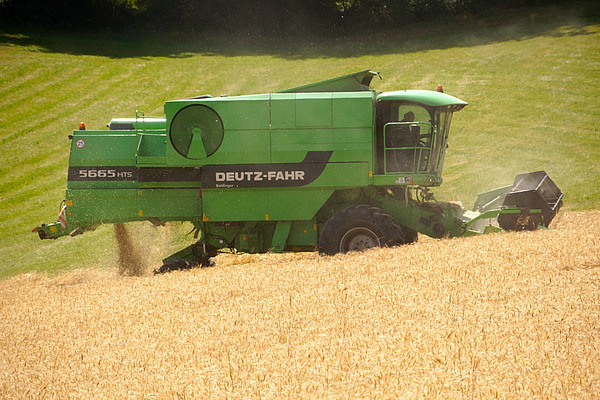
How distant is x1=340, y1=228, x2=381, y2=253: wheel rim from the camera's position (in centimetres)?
1194

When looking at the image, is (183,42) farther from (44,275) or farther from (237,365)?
(237,365)

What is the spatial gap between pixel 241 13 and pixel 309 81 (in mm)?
12123

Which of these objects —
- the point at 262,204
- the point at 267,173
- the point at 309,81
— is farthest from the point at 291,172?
the point at 309,81

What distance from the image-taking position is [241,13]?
39969mm

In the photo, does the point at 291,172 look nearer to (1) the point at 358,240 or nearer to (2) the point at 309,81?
(1) the point at 358,240

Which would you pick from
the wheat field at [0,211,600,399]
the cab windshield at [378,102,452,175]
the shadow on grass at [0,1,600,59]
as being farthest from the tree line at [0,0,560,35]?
the wheat field at [0,211,600,399]

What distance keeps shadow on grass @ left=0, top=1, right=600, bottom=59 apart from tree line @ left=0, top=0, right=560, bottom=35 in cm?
66

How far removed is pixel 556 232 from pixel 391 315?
5.32 metres

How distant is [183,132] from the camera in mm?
12453

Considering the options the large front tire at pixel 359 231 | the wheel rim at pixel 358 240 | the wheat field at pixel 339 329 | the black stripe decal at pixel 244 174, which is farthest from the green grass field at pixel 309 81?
the wheat field at pixel 339 329

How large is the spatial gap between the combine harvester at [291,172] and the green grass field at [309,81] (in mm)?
2154

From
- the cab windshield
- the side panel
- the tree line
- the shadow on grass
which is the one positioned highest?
the tree line

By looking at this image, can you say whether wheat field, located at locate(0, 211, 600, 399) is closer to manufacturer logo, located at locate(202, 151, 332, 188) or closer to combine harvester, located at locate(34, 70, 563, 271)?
combine harvester, located at locate(34, 70, 563, 271)

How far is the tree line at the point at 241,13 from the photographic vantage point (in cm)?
3782
